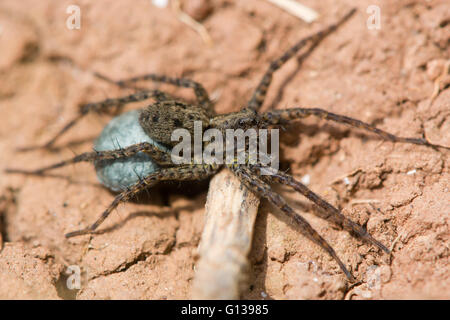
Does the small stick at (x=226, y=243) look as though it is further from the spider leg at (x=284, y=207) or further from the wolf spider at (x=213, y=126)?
the wolf spider at (x=213, y=126)

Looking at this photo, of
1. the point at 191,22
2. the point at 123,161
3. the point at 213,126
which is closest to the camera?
the point at 123,161

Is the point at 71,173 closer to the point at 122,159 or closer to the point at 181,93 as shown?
the point at 122,159

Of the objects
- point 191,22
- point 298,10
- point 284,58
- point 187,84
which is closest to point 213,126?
point 187,84

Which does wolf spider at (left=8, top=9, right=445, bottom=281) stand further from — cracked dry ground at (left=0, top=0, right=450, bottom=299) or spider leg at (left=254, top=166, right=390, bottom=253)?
cracked dry ground at (left=0, top=0, right=450, bottom=299)

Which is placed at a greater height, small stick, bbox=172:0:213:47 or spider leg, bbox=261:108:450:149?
small stick, bbox=172:0:213:47

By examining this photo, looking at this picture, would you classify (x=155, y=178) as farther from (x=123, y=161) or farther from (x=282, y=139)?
(x=282, y=139)

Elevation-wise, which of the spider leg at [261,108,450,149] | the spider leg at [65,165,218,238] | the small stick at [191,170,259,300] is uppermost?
the spider leg at [261,108,450,149]

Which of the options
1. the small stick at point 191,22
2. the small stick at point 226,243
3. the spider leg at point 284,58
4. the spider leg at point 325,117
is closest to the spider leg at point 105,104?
the small stick at point 191,22

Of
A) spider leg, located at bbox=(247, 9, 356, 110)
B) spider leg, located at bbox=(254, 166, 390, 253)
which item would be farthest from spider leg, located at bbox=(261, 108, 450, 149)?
spider leg, located at bbox=(254, 166, 390, 253)
